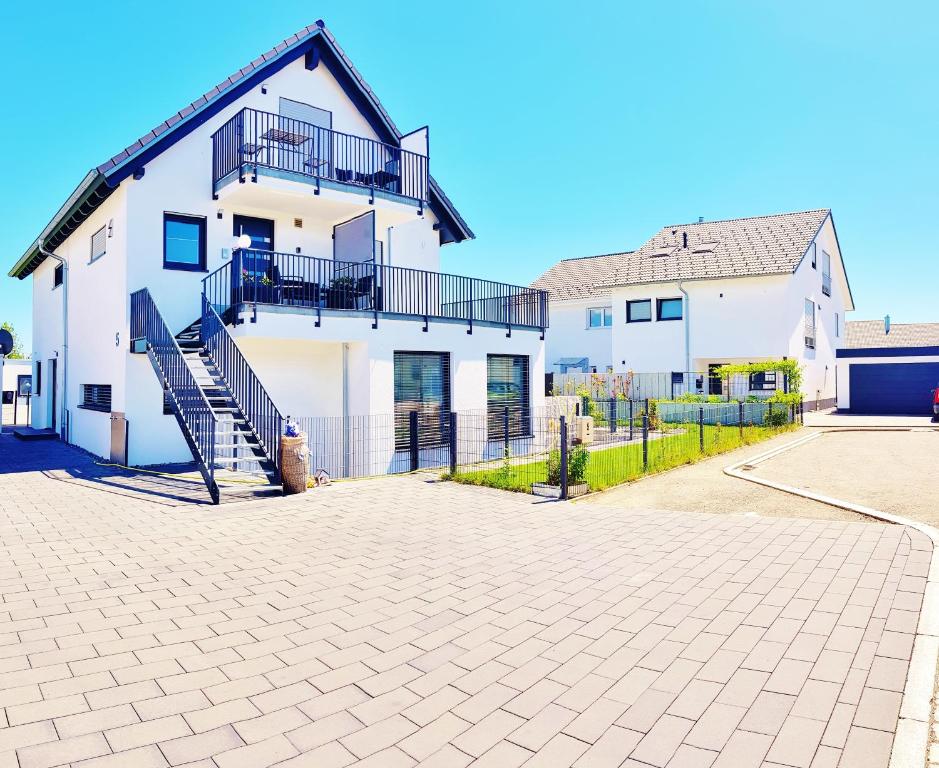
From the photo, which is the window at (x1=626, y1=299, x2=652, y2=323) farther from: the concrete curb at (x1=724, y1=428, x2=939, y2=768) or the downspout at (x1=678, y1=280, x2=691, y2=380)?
the concrete curb at (x1=724, y1=428, x2=939, y2=768)

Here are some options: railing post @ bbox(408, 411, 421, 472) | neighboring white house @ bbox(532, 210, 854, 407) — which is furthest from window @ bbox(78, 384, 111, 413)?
neighboring white house @ bbox(532, 210, 854, 407)

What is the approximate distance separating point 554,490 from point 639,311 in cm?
2543

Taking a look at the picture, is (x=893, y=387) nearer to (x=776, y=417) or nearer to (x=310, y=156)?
(x=776, y=417)

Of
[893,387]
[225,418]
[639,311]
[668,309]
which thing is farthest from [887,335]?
[225,418]

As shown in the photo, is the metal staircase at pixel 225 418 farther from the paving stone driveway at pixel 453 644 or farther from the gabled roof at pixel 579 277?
the gabled roof at pixel 579 277

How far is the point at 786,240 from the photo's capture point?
32469mm

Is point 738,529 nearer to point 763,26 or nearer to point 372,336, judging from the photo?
point 372,336

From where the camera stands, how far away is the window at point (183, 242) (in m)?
14.5

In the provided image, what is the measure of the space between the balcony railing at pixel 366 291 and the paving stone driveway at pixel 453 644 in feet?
22.1

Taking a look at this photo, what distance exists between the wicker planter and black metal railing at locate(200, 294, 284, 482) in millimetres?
179

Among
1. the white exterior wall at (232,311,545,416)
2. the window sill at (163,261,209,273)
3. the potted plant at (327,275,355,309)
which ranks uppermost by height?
the window sill at (163,261,209,273)

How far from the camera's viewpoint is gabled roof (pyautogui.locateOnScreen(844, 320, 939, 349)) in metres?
38.4

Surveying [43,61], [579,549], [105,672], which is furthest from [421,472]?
[43,61]

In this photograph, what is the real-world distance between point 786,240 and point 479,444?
25.8 meters
